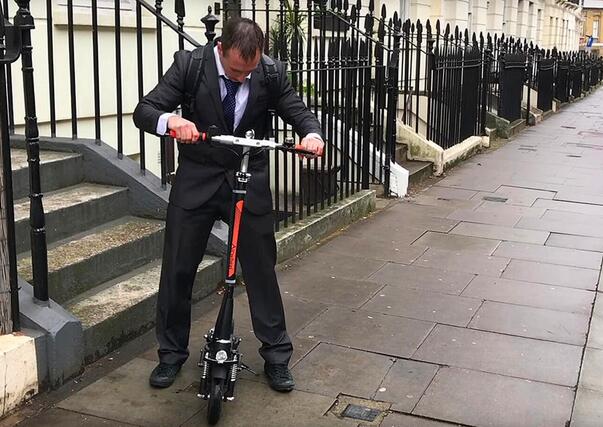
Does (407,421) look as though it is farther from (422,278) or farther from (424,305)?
(422,278)

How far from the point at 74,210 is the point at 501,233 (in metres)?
4.20

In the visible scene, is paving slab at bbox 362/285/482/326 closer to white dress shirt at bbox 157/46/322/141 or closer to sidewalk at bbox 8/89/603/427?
sidewalk at bbox 8/89/603/427

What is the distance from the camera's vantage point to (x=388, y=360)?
424cm

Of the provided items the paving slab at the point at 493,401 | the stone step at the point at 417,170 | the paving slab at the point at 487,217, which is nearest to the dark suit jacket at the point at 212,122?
the paving slab at the point at 493,401

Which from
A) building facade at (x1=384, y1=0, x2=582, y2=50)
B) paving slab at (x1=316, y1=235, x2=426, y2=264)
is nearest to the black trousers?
paving slab at (x1=316, y1=235, x2=426, y2=264)

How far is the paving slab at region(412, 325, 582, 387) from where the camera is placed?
4.14 m

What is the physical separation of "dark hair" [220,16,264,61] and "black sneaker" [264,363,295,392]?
5.18 ft

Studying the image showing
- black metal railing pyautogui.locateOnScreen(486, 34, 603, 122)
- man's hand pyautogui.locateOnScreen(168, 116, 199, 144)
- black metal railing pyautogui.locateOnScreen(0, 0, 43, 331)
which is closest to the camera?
man's hand pyautogui.locateOnScreen(168, 116, 199, 144)

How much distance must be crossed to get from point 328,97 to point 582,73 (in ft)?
79.5

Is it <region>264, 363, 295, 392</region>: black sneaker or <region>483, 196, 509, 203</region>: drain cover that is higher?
<region>483, 196, 509, 203</region>: drain cover

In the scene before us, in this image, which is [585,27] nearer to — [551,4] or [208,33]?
[551,4]

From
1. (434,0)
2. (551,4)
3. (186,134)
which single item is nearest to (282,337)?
(186,134)

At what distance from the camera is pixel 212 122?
11.8 ft

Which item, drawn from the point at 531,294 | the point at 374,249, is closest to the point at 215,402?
the point at 531,294
